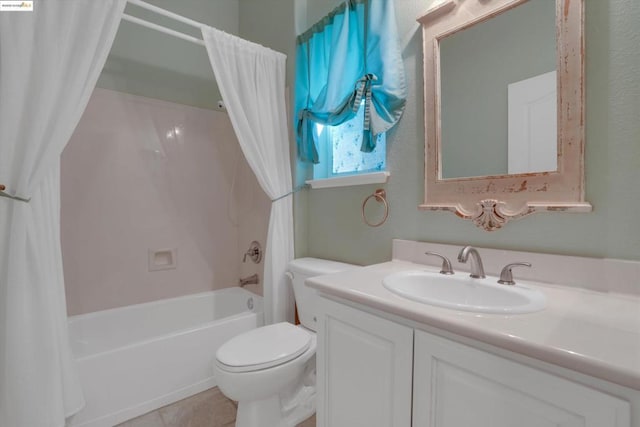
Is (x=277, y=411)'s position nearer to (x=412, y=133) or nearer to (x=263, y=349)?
(x=263, y=349)

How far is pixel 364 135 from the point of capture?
57.3 inches

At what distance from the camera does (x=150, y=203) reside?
7.09ft

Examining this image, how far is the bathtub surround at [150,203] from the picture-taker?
75.5 inches

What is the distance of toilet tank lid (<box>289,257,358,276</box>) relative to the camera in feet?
5.19

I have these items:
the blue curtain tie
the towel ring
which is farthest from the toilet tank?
the blue curtain tie

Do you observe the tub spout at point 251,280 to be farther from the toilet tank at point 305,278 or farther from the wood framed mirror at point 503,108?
the wood framed mirror at point 503,108

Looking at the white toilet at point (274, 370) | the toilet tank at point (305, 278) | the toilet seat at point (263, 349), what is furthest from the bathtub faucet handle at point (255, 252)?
the toilet seat at point (263, 349)

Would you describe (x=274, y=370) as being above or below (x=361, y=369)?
below

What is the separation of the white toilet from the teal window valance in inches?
32.6

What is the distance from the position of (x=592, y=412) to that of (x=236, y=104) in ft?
5.92

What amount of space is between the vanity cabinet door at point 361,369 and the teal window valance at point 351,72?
0.89 metres

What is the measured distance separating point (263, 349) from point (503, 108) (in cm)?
144

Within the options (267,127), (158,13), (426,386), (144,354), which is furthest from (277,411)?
(158,13)

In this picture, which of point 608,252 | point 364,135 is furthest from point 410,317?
point 364,135
